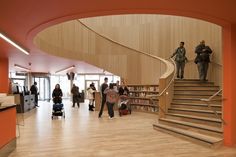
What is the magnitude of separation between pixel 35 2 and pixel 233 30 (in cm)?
409

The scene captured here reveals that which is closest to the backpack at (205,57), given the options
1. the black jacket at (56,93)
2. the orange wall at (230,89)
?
the orange wall at (230,89)

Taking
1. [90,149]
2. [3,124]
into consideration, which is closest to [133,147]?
[90,149]

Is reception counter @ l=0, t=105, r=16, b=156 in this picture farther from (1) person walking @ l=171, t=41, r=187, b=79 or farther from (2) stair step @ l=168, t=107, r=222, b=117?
(1) person walking @ l=171, t=41, r=187, b=79

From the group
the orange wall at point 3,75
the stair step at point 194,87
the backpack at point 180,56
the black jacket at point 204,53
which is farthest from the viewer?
the orange wall at point 3,75

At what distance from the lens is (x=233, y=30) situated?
570 cm

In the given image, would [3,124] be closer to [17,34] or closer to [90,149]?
[90,149]

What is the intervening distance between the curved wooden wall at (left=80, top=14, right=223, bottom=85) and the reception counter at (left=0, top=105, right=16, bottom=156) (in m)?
7.56

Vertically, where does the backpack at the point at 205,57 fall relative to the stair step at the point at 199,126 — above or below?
above

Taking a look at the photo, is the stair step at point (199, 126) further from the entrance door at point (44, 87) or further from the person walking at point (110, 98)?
the entrance door at point (44, 87)

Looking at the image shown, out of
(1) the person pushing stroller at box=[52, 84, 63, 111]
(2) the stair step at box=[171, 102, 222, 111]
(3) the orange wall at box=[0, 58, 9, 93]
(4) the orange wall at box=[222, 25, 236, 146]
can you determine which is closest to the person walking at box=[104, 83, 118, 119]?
(1) the person pushing stroller at box=[52, 84, 63, 111]

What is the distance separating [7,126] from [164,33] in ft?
35.2

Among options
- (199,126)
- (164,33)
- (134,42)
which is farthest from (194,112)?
(134,42)

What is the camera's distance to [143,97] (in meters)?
12.5

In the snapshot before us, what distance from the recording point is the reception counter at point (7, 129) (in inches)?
190
